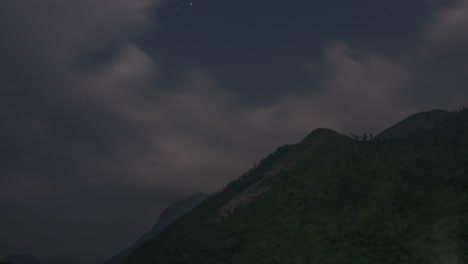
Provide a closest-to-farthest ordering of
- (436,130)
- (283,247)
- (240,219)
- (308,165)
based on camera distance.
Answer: (283,247) → (240,219) → (308,165) → (436,130)

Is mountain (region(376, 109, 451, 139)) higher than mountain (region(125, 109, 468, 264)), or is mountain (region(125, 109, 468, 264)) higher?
mountain (region(376, 109, 451, 139))

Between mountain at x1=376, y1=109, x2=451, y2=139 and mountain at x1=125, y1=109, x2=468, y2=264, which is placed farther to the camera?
mountain at x1=376, y1=109, x2=451, y2=139

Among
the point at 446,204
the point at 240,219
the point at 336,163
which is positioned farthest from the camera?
the point at 336,163

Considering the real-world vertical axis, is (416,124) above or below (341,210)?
above

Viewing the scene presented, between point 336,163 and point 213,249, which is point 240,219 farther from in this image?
point 336,163

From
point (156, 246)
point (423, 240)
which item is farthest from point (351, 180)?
point (156, 246)

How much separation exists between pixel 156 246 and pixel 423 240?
49623mm

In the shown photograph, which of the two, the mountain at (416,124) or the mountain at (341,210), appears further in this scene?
the mountain at (416,124)

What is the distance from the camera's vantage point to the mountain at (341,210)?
48562 mm

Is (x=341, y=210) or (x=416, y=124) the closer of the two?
(x=341, y=210)

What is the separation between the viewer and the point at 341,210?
61.2 meters

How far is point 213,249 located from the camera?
213ft

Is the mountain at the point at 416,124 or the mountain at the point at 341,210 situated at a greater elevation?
the mountain at the point at 416,124

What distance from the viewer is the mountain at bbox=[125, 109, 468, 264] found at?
159 ft
